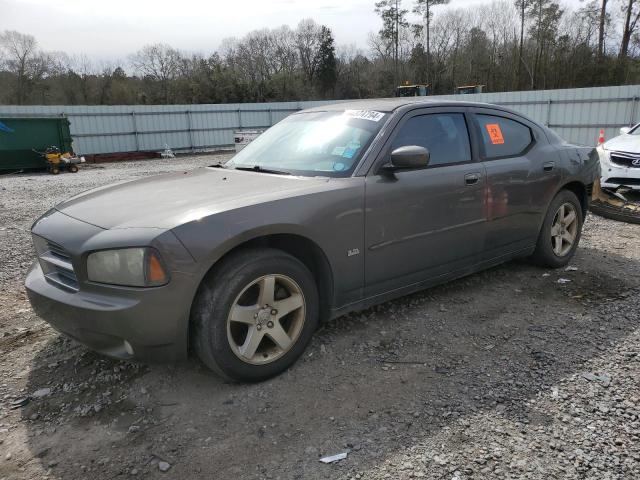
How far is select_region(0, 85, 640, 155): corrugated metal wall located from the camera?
1738cm

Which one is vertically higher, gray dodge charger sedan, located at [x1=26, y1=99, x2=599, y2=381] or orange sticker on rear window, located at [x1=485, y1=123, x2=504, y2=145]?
orange sticker on rear window, located at [x1=485, y1=123, x2=504, y2=145]

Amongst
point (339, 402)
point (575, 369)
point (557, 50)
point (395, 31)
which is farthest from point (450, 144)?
point (395, 31)

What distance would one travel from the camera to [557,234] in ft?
16.0

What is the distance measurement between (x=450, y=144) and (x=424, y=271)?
3.42 ft

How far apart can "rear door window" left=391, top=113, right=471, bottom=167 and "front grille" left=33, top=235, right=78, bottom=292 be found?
2203 mm

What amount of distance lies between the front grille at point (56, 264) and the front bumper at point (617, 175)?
8142mm

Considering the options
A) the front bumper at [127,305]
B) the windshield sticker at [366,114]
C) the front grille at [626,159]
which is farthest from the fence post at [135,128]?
the front bumper at [127,305]

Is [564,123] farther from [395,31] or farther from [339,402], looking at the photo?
[395,31]

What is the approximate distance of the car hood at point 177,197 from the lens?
2684 mm

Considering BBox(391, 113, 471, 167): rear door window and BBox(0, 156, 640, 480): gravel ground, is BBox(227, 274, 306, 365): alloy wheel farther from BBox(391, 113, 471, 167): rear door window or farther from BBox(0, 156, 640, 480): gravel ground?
BBox(391, 113, 471, 167): rear door window

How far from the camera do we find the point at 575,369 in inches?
120

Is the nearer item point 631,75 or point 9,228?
point 9,228

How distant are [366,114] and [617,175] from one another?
6.17 metres

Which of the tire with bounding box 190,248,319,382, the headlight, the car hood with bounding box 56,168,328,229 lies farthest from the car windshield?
the headlight
